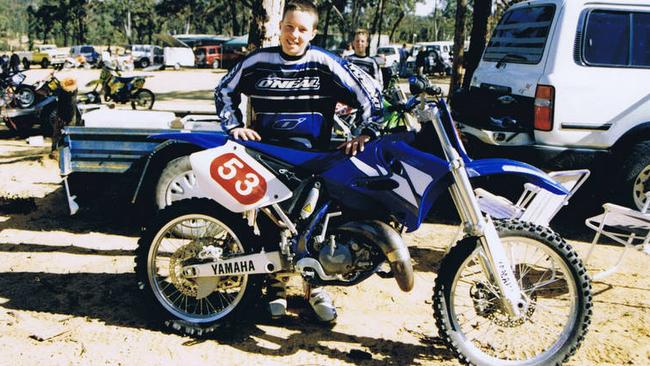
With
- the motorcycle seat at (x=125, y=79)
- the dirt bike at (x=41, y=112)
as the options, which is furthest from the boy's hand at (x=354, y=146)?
the motorcycle seat at (x=125, y=79)

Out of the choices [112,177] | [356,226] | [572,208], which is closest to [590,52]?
[572,208]

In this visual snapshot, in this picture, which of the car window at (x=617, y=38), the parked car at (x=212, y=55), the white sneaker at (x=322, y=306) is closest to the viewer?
the white sneaker at (x=322, y=306)

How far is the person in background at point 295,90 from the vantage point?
3.44 metres

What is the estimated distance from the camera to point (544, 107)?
17.6 feet

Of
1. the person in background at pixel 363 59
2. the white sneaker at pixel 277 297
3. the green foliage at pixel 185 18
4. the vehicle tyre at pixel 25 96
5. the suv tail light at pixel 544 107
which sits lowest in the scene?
the white sneaker at pixel 277 297

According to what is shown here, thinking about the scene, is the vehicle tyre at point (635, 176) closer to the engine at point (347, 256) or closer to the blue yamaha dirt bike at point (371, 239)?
the blue yamaha dirt bike at point (371, 239)

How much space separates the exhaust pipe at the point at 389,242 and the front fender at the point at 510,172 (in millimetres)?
539

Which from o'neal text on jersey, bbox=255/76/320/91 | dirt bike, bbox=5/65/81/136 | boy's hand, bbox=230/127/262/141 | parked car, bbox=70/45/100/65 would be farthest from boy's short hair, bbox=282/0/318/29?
parked car, bbox=70/45/100/65

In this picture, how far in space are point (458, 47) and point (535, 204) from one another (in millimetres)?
10252

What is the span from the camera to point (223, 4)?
6669 cm

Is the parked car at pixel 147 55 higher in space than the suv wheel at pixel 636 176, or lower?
higher

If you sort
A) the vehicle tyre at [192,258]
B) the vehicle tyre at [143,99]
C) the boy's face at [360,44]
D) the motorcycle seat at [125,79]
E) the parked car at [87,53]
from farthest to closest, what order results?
the parked car at [87,53] < the vehicle tyre at [143,99] < the motorcycle seat at [125,79] < the boy's face at [360,44] < the vehicle tyre at [192,258]

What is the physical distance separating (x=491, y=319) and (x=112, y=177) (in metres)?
3.71

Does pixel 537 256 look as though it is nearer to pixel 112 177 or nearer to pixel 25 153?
pixel 112 177
